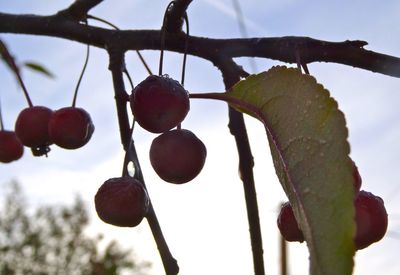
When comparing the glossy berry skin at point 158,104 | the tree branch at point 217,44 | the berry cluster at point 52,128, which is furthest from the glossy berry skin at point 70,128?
the glossy berry skin at point 158,104

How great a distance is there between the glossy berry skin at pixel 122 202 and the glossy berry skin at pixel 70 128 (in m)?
0.19

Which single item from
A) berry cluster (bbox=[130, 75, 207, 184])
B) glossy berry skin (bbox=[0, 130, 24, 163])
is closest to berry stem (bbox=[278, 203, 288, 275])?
berry cluster (bbox=[130, 75, 207, 184])

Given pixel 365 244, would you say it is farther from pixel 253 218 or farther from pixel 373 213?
pixel 253 218

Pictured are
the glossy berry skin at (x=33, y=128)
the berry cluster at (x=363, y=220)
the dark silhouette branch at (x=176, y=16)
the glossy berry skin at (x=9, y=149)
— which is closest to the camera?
the berry cluster at (x=363, y=220)

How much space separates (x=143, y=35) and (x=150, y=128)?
145 millimetres

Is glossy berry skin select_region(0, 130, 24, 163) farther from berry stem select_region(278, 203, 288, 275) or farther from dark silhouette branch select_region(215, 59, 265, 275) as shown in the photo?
berry stem select_region(278, 203, 288, 275)

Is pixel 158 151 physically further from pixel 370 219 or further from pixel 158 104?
pixel 370 219

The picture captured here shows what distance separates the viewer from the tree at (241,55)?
0.43 meters

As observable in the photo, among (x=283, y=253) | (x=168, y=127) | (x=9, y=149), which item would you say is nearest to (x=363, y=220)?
(x=283, y=253)

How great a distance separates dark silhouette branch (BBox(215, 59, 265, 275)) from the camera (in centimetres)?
67

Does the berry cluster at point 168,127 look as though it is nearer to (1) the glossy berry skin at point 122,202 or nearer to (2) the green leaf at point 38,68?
(1) the glossy berry skin at point 122,202

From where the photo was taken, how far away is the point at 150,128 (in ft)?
2.18

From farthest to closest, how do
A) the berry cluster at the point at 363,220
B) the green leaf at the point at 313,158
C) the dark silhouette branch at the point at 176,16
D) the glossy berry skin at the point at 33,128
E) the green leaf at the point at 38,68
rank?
the green leaf at the point at 38,68 < the glossy berry skin at the point at 33,128 < the dark silhouette branch at the point at 176,16 < the berry cluster at the point at 363,220 < the green leaf at the point at 313,158

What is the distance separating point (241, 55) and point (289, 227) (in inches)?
7.5
